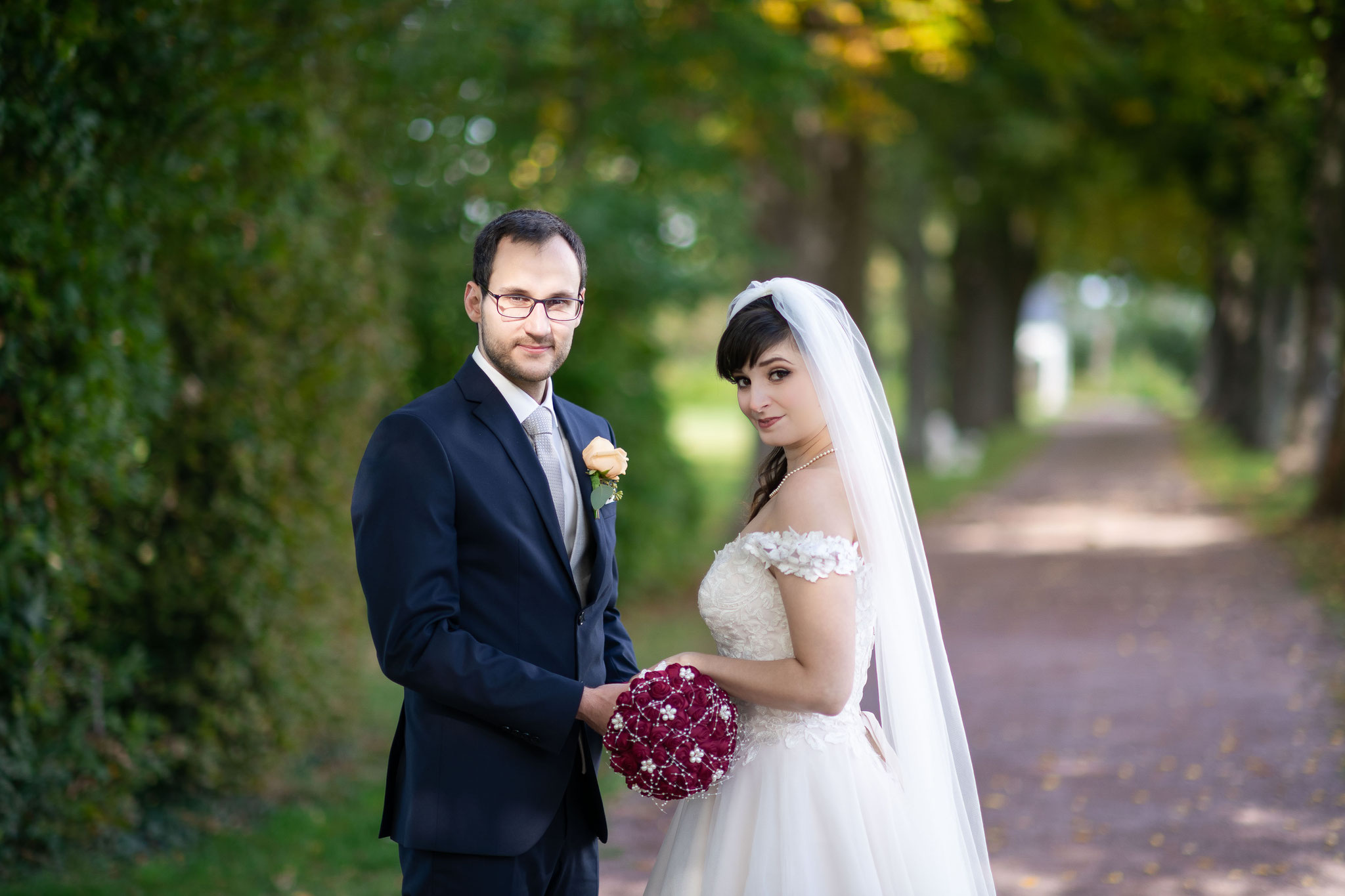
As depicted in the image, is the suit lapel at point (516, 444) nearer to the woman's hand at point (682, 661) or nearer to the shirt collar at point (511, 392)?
the shirt collar at point (511, 392)

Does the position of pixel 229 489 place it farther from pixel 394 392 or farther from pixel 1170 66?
pixel 1170 66

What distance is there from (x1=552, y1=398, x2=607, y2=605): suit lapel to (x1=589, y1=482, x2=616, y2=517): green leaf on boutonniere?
26 millimetres

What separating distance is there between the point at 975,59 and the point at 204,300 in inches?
441

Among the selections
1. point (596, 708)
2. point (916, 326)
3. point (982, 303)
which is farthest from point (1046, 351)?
point (596, 708)

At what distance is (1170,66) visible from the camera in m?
14.6

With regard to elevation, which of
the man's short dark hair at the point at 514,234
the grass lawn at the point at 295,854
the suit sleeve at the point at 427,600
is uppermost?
the man's short dark hair at the point at 514,234

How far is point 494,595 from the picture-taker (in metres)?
2.77

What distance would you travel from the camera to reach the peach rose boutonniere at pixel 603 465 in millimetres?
2959

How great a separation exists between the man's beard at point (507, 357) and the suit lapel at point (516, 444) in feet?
0.18

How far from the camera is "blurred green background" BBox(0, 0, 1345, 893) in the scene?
15.0ft

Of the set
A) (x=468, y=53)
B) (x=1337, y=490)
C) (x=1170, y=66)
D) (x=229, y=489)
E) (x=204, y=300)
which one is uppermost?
(x=1170, y=66)

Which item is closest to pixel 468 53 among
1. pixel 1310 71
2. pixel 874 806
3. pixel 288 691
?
pixel 288 691

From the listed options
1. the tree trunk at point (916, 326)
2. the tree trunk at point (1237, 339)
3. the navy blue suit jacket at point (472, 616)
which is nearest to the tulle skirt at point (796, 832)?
the navy blue suit jacket at point (472, 616)

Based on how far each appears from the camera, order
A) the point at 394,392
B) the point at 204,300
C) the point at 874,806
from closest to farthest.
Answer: the point at 874,806
the point at 204,300
the point at 394,392
